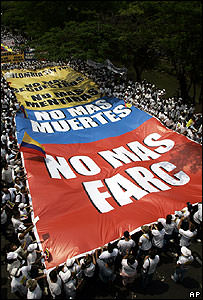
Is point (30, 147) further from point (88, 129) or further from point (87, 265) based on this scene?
point (87, 265)

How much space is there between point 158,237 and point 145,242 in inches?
19.1

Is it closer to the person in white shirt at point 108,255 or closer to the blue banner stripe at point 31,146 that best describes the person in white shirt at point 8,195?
the blue banner stripe at point 31,146

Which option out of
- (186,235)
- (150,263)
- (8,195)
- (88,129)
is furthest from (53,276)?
(88,129)

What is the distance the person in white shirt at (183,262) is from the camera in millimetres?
6000

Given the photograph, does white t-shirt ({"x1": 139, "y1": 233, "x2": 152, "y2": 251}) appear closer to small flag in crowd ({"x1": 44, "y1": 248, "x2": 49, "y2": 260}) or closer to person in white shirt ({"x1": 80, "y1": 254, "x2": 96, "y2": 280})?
person in white shirt ({"x1": 80, "y1": 254, "x2": 96, "y2": 280})

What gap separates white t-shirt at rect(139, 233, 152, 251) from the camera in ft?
21.9

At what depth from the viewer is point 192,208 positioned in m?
8.00

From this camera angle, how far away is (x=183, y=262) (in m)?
5.99

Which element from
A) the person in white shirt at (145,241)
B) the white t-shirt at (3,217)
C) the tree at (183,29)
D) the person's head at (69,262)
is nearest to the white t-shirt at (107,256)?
the person's head at (69,262)

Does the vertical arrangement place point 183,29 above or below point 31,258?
above

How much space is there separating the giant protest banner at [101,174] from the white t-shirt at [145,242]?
530 millimetres

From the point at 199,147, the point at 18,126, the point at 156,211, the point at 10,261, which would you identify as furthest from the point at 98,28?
the point at 10,261

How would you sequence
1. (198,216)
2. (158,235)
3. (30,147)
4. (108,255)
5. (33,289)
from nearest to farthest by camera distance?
(33,289) → (108,255) → (158,235) → (198,216) → (30,147)

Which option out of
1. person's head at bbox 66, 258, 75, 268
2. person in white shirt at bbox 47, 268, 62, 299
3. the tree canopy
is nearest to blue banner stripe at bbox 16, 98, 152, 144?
the tree canopy
